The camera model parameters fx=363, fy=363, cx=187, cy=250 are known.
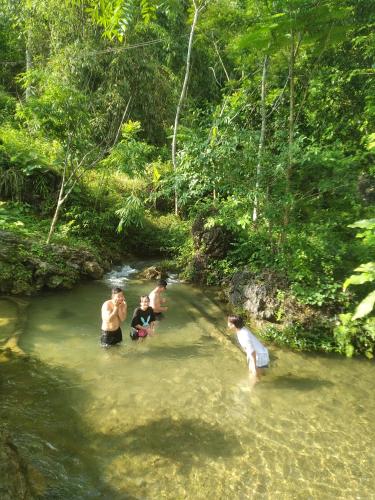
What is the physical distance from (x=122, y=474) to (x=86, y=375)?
229 centimetres

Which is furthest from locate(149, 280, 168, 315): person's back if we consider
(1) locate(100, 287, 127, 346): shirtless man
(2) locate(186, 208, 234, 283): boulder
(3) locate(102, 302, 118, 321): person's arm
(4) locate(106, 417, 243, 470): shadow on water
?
(4) locate(106, 417, 243, 470): shadow on water

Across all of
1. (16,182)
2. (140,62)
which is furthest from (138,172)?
(140,62)

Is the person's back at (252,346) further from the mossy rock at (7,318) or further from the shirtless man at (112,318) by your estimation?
the mossy rock at (7,318)

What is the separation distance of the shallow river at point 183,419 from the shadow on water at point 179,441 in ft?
0.04

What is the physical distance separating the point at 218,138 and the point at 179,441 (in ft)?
21.3

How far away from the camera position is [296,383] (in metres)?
6.04

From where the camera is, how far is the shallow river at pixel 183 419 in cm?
394

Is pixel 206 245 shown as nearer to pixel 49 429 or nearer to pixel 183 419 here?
pixel 183 419

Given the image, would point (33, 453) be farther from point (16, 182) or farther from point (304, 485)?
point (16, 182)

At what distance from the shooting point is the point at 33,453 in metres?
4.15

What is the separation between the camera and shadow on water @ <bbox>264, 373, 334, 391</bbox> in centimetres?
593

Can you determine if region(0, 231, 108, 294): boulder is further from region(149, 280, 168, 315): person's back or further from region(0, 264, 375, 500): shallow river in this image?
region(149, 280, 168, 315): person's back

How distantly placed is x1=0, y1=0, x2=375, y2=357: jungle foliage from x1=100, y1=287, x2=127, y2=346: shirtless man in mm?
3050

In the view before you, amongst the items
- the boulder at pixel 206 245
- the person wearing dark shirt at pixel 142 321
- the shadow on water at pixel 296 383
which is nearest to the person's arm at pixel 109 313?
the person wearing dark shirt at pixel 142 321
